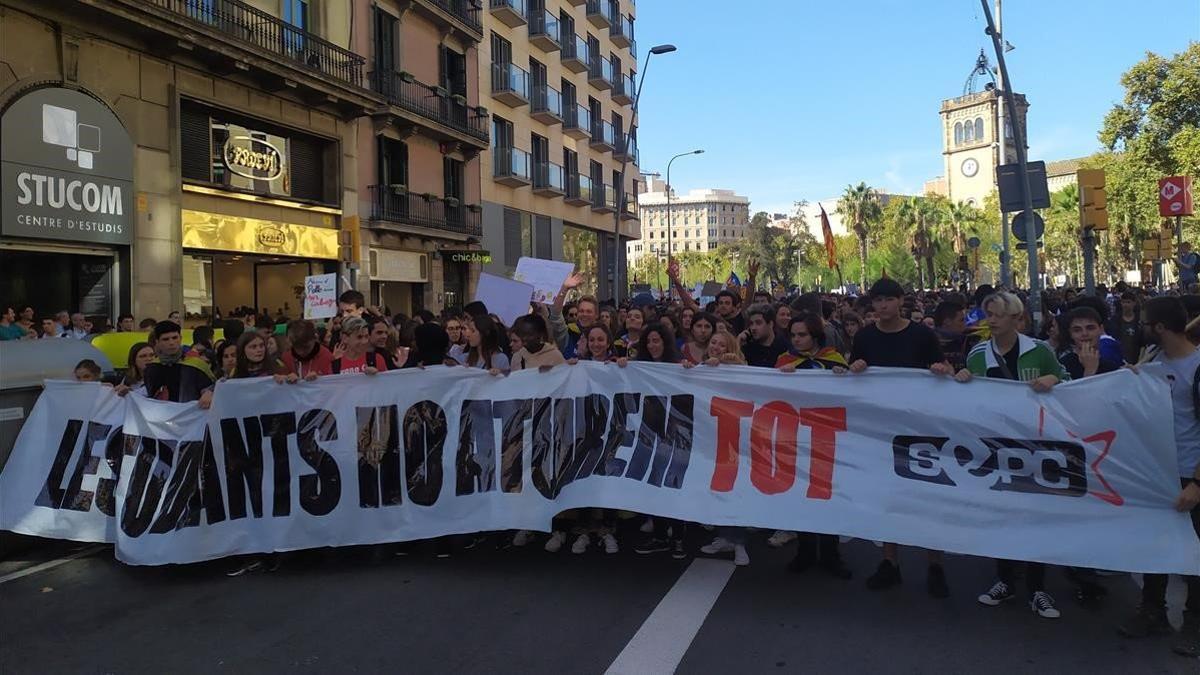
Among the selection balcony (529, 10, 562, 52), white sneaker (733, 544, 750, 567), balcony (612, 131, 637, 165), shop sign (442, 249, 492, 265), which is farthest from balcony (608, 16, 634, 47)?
white sneaker (733, 544, 750, 567)

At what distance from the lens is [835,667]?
12.3ft

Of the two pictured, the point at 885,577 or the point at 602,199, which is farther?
the point at 602,199

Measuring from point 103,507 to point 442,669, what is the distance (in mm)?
3196

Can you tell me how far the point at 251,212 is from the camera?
1803cm

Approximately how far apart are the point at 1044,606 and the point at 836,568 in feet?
3.75

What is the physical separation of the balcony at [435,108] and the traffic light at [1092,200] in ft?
54.8

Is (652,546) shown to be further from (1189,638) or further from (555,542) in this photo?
(1189,638)

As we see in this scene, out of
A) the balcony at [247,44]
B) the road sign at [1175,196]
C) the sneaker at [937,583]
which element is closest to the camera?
the sneaker at [937,583]

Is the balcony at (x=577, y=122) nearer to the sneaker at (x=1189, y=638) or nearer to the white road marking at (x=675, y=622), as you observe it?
the white road marking at (x=675, y=622)

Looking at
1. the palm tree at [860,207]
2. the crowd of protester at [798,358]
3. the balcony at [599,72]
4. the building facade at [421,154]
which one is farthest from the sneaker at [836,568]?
the palm tree at [860,207]

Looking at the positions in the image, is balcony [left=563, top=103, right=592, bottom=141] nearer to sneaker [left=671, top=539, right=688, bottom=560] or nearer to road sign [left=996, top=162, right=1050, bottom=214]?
road sign [left=996, top=162, right=1050, bottom=214]

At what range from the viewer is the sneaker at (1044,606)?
429 cm

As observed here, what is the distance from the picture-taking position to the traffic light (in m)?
13.7

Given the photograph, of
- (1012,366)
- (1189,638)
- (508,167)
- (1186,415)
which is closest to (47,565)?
(1012,366)
